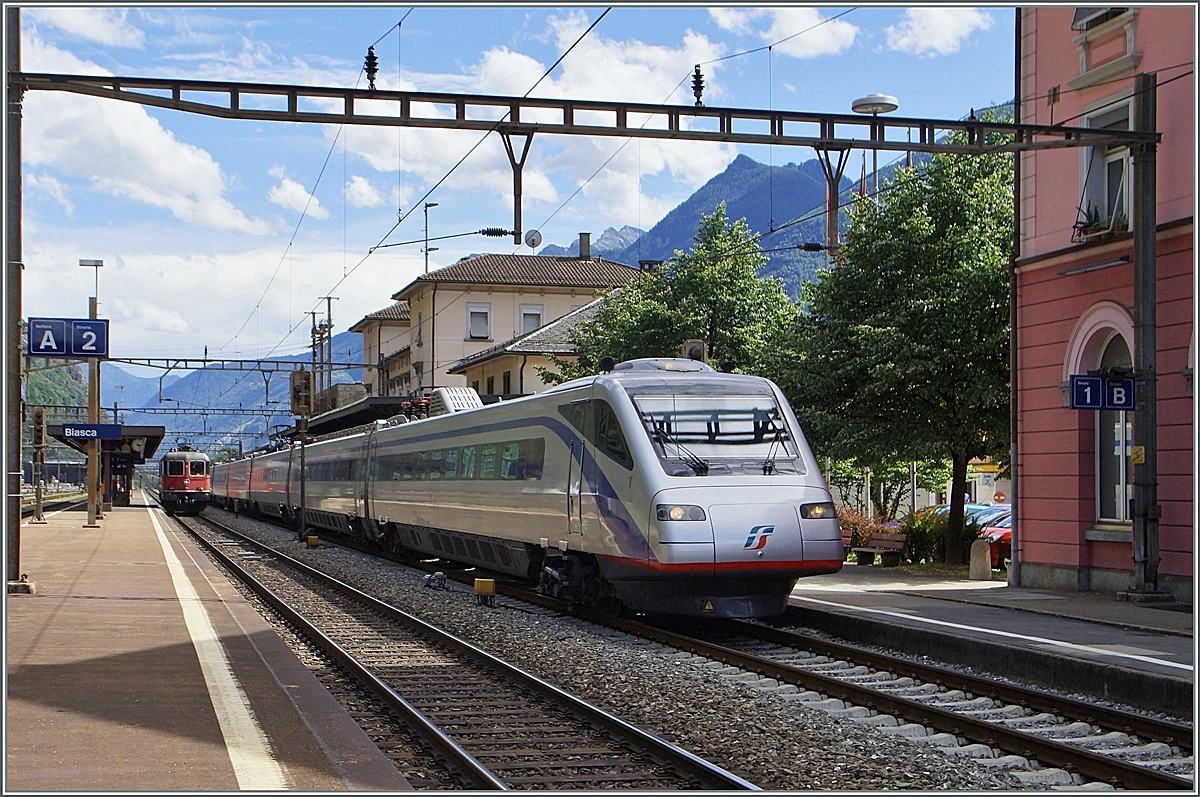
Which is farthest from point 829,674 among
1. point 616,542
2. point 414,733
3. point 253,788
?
point 253,788

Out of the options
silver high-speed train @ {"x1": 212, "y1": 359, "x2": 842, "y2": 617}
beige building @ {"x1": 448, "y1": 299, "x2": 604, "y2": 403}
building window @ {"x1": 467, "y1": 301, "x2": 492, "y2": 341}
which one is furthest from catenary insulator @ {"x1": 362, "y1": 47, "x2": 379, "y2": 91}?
building window @ {"x1": 467, "y1": 301, "x2": 492, "y2": 341}

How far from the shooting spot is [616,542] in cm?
1366

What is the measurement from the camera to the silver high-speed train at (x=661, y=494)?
42.3ft

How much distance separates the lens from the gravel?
25.0 ft

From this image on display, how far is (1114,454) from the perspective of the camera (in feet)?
58.9

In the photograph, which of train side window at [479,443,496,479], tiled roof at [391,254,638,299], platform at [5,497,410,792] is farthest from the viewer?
tiled roof at [391,254,638,299]

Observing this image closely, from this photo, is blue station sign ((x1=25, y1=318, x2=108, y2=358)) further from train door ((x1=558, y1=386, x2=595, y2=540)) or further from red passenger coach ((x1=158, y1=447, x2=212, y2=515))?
red passenger coach ((x1=158, y1=447, x2=212, y2=515))

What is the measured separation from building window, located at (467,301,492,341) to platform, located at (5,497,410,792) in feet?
166

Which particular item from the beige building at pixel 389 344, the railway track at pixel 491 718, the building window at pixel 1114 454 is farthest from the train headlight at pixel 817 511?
the beige building at pixel 389 344

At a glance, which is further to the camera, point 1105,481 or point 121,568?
point 121,568

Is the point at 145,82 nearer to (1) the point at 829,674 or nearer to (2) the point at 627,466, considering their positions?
(2) the point at 627,466

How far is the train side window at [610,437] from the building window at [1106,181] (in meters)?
7.72

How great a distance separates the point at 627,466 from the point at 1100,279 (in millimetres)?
8128

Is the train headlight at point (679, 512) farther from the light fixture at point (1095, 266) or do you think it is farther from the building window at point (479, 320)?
the building window at point (479, 320)
